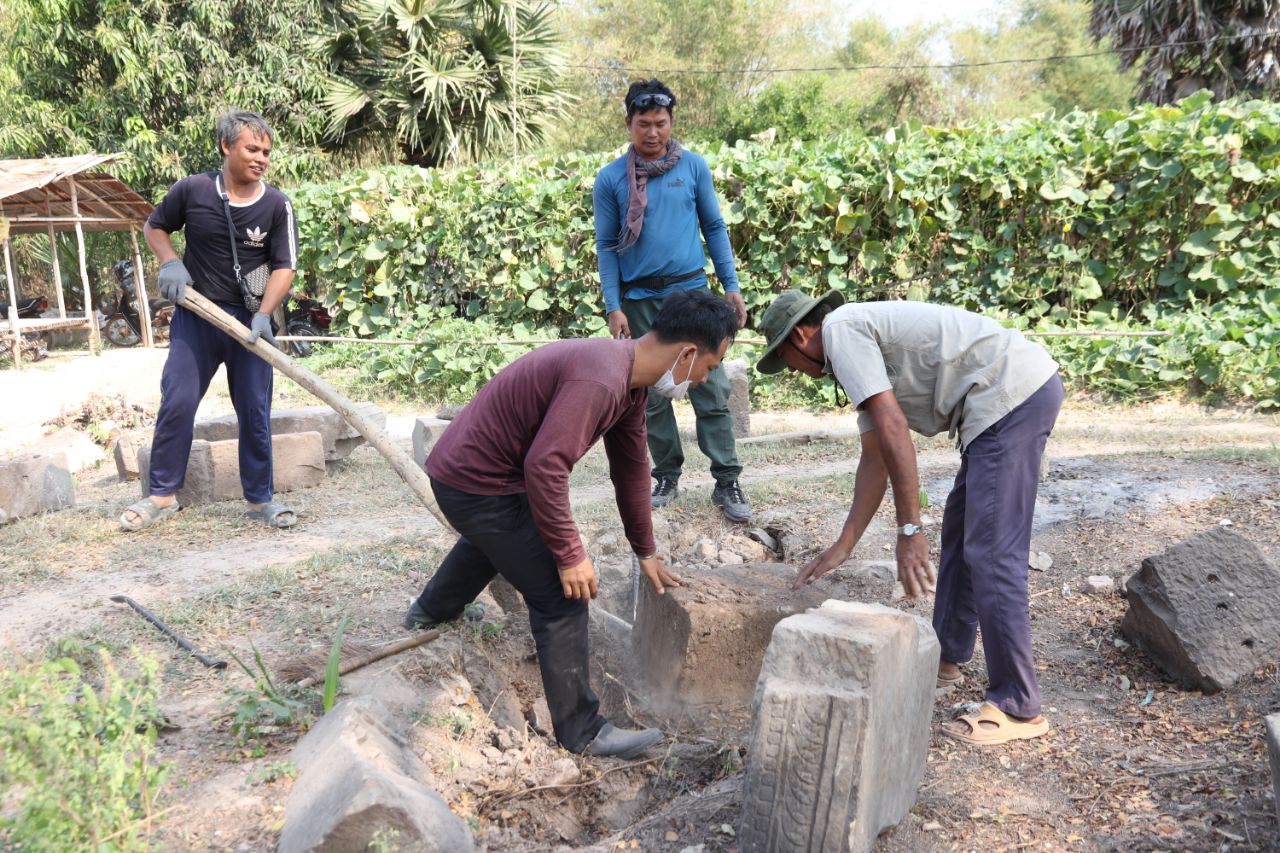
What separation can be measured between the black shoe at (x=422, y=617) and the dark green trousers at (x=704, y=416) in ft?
5.29

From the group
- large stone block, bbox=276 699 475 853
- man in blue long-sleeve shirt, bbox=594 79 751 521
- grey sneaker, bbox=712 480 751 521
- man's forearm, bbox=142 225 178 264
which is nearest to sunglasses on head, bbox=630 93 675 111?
man in blue long-sleeve shirt, bbox=594 79 751 521

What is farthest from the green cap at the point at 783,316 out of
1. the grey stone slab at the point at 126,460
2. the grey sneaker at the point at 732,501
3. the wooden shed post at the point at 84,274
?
the wooden shed post at the point at 84,274

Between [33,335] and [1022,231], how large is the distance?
1370cm

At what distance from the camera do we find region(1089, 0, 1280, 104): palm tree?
12.8m

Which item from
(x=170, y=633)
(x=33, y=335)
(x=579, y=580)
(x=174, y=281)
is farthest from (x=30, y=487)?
(x=33, y=335)

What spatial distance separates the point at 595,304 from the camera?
10.3m

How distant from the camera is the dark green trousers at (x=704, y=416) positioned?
5.04m

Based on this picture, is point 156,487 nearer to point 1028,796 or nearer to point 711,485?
point 711,485

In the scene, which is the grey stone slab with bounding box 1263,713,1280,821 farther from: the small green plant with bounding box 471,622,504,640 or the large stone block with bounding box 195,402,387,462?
the large stone block with bounding box 195,402,387,462

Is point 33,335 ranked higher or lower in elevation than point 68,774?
lower

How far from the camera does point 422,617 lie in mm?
3641

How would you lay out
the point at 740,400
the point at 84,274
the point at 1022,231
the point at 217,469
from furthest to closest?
the point at 84,274, the point at 1022,231, the point at 740,400, the point at 217,469

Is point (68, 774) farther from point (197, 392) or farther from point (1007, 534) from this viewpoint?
point (197, 392)

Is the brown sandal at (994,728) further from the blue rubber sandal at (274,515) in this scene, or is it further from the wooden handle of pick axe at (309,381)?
the blue rubber sandal at (274,515)
